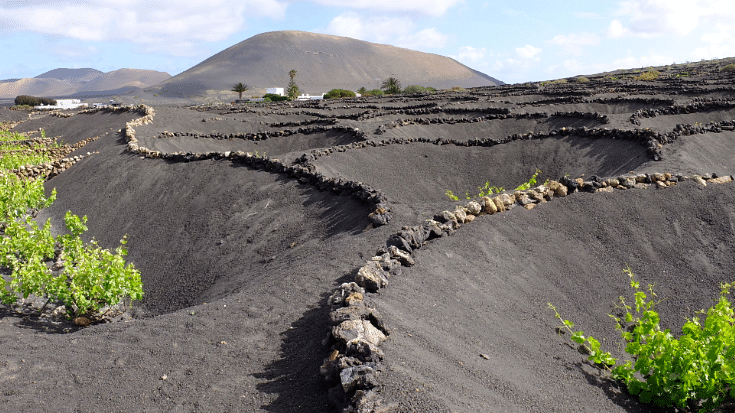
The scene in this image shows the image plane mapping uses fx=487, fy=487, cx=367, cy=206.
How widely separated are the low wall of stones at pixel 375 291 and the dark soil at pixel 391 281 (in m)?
0.17

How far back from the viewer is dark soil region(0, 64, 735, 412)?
Result: 15.9ft

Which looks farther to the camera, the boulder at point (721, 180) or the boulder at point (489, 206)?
the boulder at point (721, 180)

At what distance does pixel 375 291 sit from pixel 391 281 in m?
0.42

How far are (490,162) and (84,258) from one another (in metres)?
14.2

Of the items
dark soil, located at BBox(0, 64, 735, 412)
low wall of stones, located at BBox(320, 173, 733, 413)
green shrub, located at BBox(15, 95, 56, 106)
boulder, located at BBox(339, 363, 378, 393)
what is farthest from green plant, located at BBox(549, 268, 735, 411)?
green shrub, located at BBox(15, 95, 56, 106)

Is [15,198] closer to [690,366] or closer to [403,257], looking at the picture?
[403,257]

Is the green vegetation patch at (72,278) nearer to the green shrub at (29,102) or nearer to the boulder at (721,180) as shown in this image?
the boulder at (721,180)

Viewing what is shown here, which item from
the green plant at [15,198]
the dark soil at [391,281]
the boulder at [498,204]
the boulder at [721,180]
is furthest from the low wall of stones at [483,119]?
the green plant at [15,198]

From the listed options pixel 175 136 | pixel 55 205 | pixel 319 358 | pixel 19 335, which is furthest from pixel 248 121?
pixel 319 358

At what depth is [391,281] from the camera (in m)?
6.62

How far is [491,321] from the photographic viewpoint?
20.8ft

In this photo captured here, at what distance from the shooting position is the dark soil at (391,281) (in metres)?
4.85

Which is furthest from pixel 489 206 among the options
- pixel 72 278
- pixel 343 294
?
pixel 72 278

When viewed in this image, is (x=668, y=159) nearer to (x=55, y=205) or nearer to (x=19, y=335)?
(x=19, y=335)
